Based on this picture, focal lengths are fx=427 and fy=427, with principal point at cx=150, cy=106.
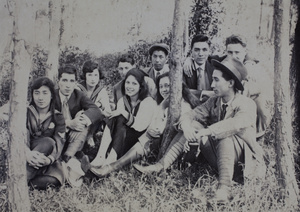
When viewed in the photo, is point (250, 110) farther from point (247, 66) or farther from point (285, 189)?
point (285, 189)

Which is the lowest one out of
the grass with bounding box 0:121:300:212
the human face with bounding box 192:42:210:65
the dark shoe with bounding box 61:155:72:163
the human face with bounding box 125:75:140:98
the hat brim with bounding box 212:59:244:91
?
the grass with bounding box 0:121:300:212

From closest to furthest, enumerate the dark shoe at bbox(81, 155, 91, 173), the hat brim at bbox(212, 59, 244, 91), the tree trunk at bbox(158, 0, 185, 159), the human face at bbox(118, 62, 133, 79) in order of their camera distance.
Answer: the hat brim at bbox(212, 59, 244, 91) < the tree trunk at bbox(158, 0, 185, 159) < the dark shoe at bbox(81, 155, 91, 173) < the human face at bbox(118, 62, 133, 79)

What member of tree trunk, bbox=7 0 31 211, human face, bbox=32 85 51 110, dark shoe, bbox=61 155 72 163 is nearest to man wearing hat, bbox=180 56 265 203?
dark shoe, bbox=61 155 72 163

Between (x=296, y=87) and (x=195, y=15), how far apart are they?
1.46 metres

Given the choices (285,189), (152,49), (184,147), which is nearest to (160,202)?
(184,147)

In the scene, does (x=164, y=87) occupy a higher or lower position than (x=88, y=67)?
lower

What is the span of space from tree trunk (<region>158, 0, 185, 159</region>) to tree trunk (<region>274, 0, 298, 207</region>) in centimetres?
109

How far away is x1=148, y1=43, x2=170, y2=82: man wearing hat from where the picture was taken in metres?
5.07

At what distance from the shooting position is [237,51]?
16.4 ft

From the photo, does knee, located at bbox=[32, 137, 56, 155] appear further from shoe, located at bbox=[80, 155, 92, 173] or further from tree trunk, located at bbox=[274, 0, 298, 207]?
tree trunk, located at bbox=[274, 0, 298, 207]

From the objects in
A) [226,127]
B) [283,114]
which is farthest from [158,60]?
[283,114]

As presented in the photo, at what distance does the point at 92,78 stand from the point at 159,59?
853 mm

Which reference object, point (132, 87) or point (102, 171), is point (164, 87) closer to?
point (132, 87)

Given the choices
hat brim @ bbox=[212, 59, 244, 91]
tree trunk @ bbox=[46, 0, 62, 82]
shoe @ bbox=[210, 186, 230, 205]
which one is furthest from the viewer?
tree trunk @ bbox=[46, 0, 62, 82]
